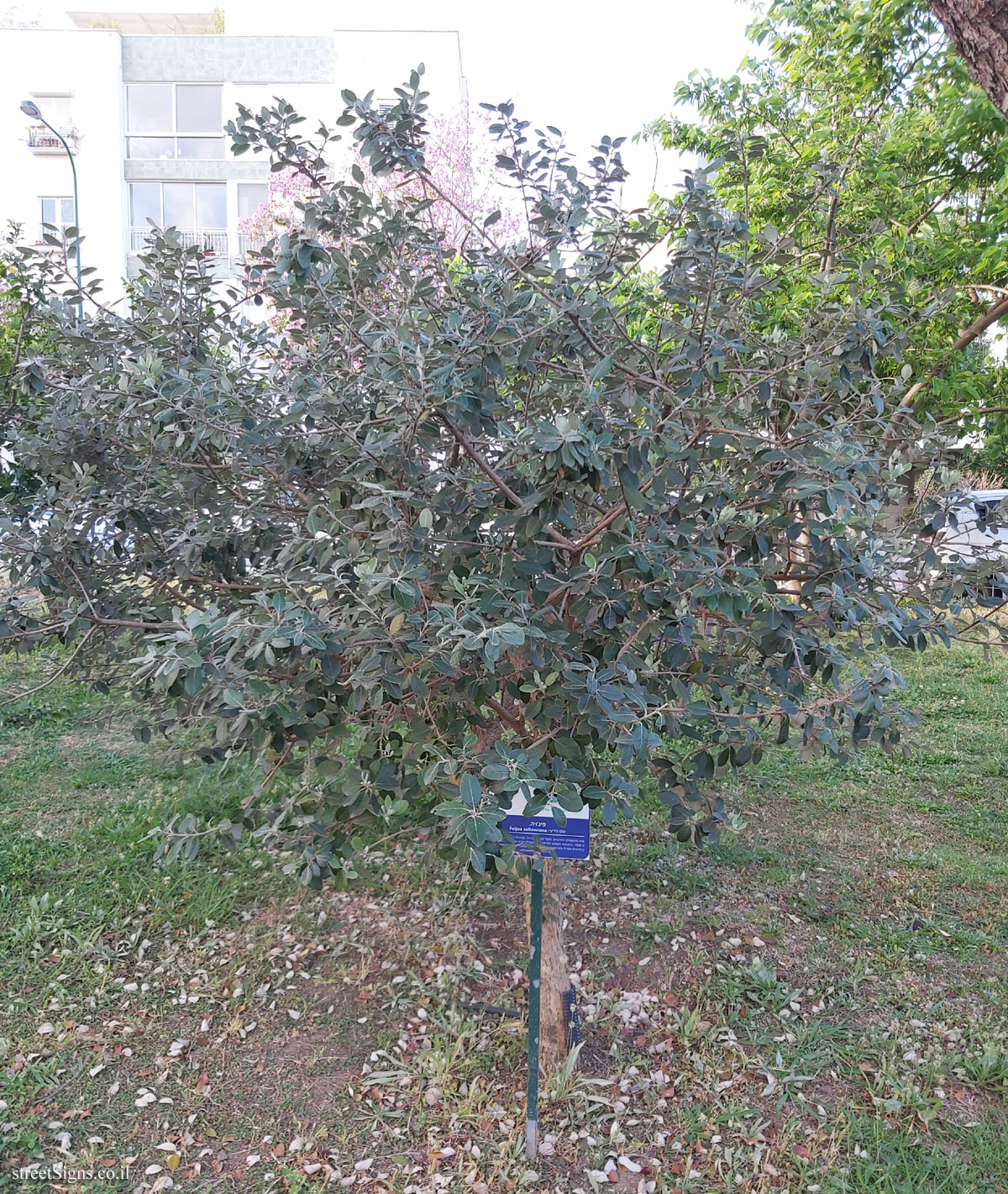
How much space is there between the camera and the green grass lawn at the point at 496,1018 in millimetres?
2438

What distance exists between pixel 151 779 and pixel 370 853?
1.69m

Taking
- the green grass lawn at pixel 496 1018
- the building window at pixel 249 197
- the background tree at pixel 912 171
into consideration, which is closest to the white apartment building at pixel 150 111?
the building window at pixel 249 197

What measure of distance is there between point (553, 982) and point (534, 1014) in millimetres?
476

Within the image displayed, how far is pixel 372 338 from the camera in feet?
6.70

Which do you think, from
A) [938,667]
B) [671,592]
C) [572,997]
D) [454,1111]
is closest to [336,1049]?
[454,1111]

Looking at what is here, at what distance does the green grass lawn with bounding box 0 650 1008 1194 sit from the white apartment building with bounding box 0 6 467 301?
23062 mm

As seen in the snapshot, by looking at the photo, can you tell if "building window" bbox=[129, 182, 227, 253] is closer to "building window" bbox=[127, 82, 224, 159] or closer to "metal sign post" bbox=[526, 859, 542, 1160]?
"building window" bbox=[127, 82, 224, 159]

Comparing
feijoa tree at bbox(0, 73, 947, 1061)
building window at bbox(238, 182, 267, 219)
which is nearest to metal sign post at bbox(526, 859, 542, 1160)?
feijoa tree at bbox(0, 73, 947, 1061)

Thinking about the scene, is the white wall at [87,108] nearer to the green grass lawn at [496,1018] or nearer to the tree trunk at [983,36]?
the green grass lawn at [496,1018]

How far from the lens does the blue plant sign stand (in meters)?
2.10

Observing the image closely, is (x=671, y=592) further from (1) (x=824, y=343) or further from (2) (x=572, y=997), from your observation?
(2) (x=572, y=997)

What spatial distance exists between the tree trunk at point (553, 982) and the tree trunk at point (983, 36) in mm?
2428

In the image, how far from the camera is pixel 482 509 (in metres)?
2.15

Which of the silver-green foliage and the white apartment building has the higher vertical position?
the white apartment building
